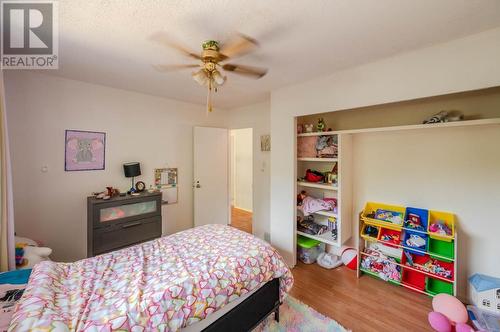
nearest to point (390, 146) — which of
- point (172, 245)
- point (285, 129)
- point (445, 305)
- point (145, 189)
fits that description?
point (285, 129)

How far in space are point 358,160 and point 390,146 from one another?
40cm

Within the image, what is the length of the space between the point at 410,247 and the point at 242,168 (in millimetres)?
4379

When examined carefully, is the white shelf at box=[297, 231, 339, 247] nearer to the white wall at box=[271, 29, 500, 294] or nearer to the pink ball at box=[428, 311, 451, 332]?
the white wall at box=[271, 29, 500, 294]

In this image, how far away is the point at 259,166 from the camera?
3957 millimetres

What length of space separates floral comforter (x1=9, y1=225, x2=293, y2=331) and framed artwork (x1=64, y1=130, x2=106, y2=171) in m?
1.63

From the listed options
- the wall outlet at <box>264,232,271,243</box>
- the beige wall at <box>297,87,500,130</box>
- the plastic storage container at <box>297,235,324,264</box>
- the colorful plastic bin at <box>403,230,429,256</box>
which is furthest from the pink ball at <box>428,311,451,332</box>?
the wall outlet at <box>264,232,271,243</box>

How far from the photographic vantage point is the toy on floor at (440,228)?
81.8 inches

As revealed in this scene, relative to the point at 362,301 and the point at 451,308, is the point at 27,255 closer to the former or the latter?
the point at 362,301

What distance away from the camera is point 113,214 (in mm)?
2770

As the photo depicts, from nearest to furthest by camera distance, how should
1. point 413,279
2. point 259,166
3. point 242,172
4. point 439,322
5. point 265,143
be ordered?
point 439,322, point 413,279, point 265,143, point 259,166, point 242,172

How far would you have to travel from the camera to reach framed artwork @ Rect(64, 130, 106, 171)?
267cm

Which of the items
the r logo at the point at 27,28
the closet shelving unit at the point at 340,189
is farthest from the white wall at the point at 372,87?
the r logo at the point at 27,28

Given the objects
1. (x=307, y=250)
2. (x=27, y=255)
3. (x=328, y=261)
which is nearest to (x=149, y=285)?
(x=27, y=255)

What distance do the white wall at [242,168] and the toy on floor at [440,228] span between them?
4.02m
